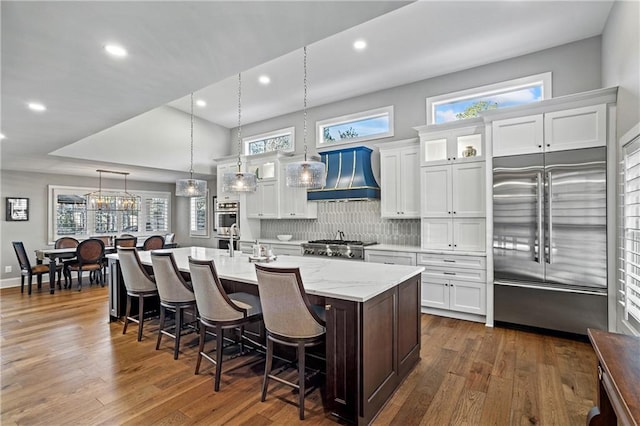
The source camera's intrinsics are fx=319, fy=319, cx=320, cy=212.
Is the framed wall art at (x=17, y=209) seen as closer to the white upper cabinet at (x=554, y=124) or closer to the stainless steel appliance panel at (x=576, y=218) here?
the white upper cabinet at (x=554, y=124)

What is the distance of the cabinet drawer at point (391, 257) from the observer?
185 inches

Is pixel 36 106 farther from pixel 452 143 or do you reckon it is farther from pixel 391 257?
pixel 452 143

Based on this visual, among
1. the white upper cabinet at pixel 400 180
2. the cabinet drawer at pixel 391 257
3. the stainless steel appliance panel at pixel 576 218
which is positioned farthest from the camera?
the white upper cabinet at pixel 400 180

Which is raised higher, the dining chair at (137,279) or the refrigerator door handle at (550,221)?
the refrigerator door handle at (550,221)

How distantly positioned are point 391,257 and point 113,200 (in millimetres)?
7592

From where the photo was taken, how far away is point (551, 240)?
3.63 meters

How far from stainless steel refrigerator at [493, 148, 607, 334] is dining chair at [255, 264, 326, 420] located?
2809 millimetres

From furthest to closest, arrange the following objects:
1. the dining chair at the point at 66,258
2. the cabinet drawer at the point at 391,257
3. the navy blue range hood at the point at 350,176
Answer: the dining chair at the point at 66,258
the navy blue range hood at the point at 350,176
the cabinet drawer at the point at 391,257

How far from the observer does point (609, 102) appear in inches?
131

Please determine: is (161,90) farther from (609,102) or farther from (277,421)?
(609,102)

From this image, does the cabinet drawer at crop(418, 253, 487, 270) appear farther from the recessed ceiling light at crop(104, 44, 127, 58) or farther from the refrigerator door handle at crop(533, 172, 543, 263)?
the recessed ceiling light at crop(104, 44, 127, 58)

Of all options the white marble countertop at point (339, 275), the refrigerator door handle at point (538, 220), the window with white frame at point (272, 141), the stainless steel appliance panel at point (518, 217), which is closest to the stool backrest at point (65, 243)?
the window with white frame at point (272, 141)

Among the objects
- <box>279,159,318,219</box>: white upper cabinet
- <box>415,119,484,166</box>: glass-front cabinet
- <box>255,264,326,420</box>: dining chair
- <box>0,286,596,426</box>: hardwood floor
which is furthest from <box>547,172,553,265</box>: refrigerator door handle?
<box>279,159,318,219</box>: white upper cabinet

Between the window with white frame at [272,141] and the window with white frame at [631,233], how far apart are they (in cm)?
517
